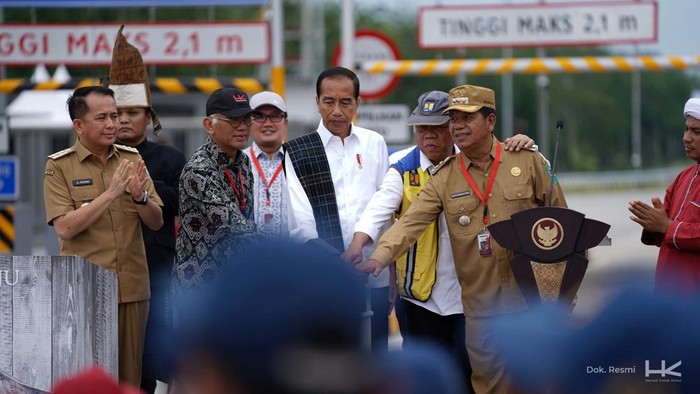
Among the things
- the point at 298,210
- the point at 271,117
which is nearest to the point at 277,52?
the point at 271,117

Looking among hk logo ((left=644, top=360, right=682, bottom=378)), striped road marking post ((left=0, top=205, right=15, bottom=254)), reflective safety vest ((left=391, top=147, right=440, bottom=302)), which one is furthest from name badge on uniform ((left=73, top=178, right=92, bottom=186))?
striped road marking post ((left=0, top=205, right=15, bottom=254))

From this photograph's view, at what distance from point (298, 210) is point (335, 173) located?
32cm

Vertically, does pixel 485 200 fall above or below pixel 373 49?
below

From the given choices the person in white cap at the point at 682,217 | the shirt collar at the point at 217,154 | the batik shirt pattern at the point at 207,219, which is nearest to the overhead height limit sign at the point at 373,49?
the person in white cap at the point at 682,217

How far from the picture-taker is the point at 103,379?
2611 millimetres

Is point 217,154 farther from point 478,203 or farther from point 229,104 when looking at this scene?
point 478,203

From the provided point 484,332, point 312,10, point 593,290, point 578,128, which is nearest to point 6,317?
point 484,332

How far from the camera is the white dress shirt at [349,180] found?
693 centimetres

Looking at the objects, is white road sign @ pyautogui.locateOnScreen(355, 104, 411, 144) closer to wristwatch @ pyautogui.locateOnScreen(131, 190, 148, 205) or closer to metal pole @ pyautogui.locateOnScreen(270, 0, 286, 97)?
metal pole @ pyautogui.locateOnScreen(270, 0, 286, 97)

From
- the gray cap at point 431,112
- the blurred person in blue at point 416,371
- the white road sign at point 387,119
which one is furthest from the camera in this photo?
the white road sign at point 387,119

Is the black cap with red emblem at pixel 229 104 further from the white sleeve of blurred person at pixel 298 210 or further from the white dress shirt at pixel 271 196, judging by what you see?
the white sleeve of blurred person at pixel 298 210

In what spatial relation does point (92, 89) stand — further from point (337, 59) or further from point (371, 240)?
point (337, 59)

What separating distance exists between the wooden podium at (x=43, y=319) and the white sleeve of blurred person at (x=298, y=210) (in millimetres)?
1339

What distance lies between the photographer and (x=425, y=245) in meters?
6.88
